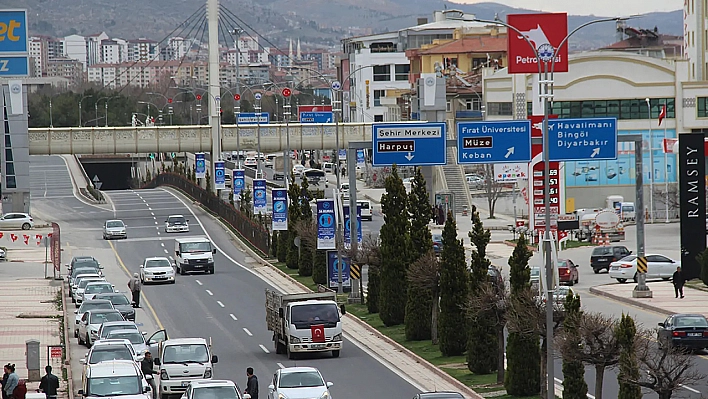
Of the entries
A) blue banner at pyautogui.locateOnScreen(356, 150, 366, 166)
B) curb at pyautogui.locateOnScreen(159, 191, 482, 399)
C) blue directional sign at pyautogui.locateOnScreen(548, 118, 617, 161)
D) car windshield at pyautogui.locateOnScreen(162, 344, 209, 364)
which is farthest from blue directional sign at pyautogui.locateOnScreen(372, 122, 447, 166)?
blue banner at pyautogui.locateOnScreen(356, 150, 366, 166)

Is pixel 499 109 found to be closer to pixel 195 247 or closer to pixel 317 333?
pixel 195 247

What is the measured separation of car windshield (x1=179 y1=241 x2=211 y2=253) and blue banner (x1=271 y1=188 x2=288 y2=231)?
3.54 m

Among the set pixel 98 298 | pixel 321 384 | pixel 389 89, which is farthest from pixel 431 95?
pixel 389 89

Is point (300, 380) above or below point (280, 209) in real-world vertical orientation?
below

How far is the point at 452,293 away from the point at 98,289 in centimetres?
1739

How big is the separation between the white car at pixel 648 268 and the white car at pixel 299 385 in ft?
100

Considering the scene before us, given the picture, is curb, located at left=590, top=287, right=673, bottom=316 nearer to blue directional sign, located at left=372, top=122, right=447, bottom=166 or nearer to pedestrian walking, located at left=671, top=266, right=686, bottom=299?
pedestrian walking, located at left=671, top=266, right=686, bottom=299

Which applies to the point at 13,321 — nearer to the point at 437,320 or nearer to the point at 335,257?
the point at 335,257

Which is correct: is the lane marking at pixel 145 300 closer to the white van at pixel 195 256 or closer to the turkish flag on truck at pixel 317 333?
the white van at pixel 195 256

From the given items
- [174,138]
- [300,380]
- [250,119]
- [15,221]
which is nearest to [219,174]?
[174,138]

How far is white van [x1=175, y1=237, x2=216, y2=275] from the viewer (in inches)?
2384

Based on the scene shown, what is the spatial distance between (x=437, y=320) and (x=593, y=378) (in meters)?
7.52

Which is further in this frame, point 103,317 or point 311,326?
point 103,317

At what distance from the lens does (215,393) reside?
81.3 feet
